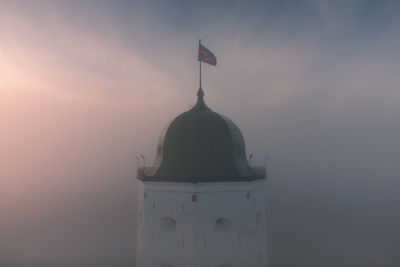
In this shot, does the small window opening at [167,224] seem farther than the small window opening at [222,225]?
Yes

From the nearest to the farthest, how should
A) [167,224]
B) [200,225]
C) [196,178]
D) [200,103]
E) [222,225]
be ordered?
[200,225] → [196,178] → [222,225] → [167,224] → [200,103]

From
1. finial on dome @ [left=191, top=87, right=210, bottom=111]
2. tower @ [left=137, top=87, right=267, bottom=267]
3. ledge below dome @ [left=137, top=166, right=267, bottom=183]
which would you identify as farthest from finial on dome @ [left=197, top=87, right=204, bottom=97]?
ledge below dome @ [left=137, top=166, right=267, bottom=183]

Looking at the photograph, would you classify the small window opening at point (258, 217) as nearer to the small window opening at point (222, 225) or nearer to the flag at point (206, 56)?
the small window opening at point (222, 225)

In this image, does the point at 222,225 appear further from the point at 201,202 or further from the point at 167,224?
the point at 167,224

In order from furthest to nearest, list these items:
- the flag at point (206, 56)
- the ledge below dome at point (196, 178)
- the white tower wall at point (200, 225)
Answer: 1. the flag at point (206, 56)
2. the ledge below dome at point (196, 178)
3. the white tower wall at point (200, 225)

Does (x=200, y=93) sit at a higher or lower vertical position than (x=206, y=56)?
lower

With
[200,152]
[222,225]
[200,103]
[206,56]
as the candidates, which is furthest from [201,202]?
[206,56]

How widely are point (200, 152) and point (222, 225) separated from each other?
332cm

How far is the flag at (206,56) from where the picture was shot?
16.8 metres

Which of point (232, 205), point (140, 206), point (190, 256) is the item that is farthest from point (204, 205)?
point (140, 206)

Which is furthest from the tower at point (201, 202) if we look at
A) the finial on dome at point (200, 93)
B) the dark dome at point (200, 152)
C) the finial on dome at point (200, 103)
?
the finial on dome at point (200, 93)

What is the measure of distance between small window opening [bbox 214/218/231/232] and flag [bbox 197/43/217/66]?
764cm

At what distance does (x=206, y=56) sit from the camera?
16.8 meters

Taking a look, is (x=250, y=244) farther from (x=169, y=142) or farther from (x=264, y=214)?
(x=169, y=142)
